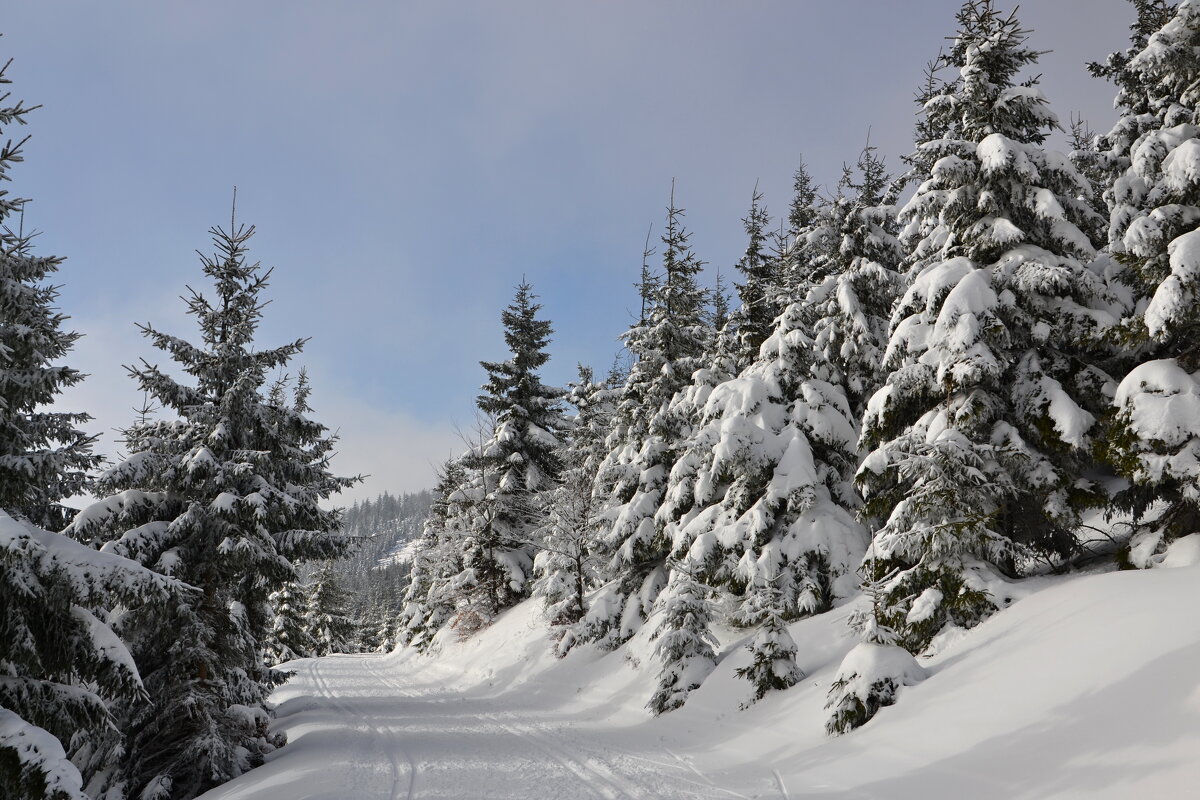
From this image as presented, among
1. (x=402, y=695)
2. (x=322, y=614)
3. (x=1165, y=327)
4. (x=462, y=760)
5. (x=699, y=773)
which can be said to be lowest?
(x=402, y=695)

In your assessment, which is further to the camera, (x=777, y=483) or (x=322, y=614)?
(x=322, y=614)

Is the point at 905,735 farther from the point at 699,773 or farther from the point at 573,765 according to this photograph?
the point at 573,765

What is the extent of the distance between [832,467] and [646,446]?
21.7 ft

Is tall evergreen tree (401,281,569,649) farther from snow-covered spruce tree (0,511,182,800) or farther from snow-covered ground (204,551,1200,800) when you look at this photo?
snow-covered spruce tree (0,511,182,800)

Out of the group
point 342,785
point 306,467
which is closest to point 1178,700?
point 342,785

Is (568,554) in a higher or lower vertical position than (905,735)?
higher

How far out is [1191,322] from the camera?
10.2 metres

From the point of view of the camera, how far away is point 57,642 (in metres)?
7.83

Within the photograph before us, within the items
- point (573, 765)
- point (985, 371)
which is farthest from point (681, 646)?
point (985, 371)

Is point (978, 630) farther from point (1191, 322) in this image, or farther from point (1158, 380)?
point (1191, 322)

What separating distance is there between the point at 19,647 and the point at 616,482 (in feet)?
63.7

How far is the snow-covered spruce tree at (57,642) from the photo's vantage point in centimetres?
683

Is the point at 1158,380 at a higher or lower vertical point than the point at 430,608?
higher

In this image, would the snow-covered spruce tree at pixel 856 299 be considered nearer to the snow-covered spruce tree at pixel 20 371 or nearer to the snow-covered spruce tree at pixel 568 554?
the snow-covered spruce tree at pixel 568 554
